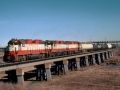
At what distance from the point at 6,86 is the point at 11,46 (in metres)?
9.31

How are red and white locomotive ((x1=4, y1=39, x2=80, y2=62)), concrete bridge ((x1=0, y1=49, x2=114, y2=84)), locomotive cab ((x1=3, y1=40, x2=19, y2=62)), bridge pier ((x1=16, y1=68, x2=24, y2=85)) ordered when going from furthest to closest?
1. red and white locomotive ((x1=4, y1=39, x2=80, y2=62))
2. locomotive cab ((x1=3, y1=40, x2=19, y2=62))
3. bridge pier ((x1=16, y1=68, x2=24, y2=85))
4. concrete bridge ((x1=0, y1=49, x2=114, y2=84))

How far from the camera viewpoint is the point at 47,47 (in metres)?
58.3

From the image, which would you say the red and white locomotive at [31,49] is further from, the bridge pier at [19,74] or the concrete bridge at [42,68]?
the bridge pier at [19,74]

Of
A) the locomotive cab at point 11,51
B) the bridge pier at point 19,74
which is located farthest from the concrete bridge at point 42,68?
the locomotive cab at point 11,51

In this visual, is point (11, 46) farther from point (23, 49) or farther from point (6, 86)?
point (6, 86)

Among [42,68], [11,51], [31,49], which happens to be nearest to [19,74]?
[11,51]

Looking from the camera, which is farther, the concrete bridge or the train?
the train

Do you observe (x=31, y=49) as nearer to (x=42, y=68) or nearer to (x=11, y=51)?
(x=42, y=68)

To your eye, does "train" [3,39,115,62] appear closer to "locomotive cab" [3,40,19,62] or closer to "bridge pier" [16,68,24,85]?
"locomotive cab" [3,40,19,62]

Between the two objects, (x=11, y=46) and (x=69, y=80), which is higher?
(x=11, y=46)

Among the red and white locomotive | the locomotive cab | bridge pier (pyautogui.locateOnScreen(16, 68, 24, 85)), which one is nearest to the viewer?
bridge pier (pyautogui.locateOnScreen(16, 68, 24, 85))

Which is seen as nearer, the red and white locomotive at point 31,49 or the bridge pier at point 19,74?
the bridge pier at point 19,74

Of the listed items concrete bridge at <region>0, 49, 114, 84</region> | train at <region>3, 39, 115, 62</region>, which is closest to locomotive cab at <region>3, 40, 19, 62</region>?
train at <region>3, 39, 115, 62</region>

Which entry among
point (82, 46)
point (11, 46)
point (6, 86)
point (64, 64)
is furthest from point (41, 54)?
point (82, 46)
